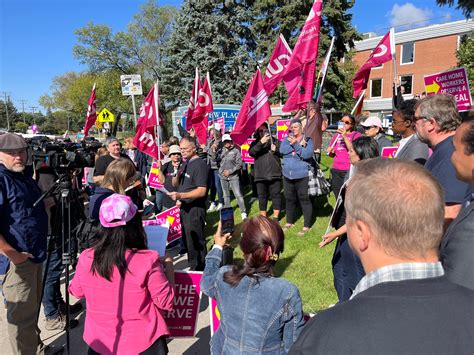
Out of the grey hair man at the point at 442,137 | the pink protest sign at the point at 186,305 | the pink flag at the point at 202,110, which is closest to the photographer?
the grey hair man at the point at 442,137

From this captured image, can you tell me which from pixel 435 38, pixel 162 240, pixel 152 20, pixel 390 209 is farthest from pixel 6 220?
pixel 435 38

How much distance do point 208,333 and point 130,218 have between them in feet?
7.02

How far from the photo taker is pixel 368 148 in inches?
138

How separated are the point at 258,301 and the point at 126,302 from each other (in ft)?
2.92

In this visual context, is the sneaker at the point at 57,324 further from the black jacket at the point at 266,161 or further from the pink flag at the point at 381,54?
the pink flag at the point at 381,54

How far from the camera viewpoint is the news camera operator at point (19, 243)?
298 centimetres

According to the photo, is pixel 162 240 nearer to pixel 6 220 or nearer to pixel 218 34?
pixel 6 220

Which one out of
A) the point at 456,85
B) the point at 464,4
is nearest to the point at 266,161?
the point at 456,85

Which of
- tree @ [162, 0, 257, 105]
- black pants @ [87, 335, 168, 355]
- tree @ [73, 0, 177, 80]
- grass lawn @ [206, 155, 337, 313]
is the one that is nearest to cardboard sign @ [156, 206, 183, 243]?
grass lawn @ [206, 155, 337, 313]

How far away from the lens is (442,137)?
2889 mm

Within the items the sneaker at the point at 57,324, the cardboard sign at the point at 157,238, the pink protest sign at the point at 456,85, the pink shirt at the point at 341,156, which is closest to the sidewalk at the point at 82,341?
the sneaker at the point at 57,324

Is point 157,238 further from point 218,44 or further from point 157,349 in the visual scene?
point 218,44

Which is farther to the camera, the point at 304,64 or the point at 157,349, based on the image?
the point at 304,64

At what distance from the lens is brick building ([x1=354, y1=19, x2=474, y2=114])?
37.8 metres
